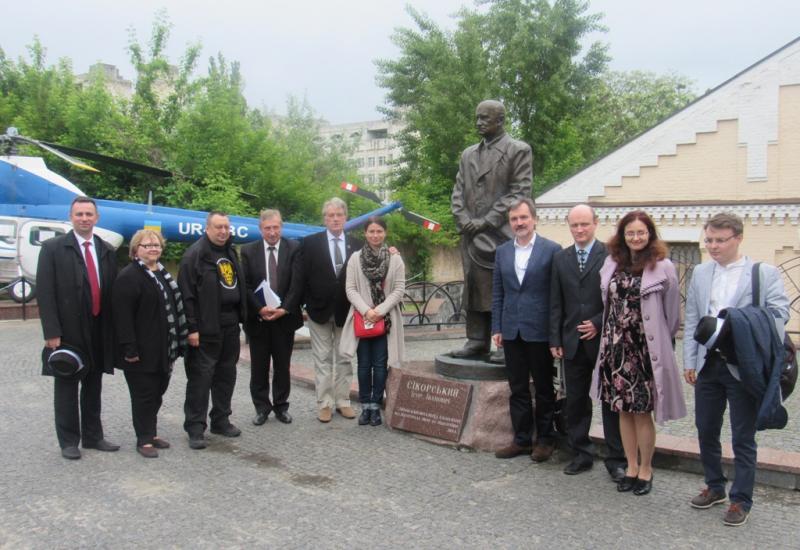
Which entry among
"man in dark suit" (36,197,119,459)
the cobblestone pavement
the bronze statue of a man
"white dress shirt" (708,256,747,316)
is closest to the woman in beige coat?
the cobblestone pavement

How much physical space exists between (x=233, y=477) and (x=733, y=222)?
3.49 meters

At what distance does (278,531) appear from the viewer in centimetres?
403

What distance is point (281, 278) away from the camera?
20.6 feet

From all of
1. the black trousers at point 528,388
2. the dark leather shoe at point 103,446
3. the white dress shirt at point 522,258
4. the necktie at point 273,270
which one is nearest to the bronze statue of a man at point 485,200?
the white dress shirt at point 522,258

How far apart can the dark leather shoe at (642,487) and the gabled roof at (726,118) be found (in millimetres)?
13247

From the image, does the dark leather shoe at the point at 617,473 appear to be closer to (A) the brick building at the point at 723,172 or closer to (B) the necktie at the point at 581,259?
(B) the necktie at the point at 581,259

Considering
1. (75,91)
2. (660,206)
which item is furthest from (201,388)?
(75,91)

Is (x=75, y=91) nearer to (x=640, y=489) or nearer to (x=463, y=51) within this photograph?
(x=463, y=51)

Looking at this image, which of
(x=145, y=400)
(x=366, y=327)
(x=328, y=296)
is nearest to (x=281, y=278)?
(x=328, y=296)

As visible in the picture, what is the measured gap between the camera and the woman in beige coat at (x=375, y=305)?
20.1 feet

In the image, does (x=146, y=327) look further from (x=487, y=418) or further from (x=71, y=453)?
(x=487, y=418)

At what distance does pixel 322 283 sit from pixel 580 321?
7.81 ft

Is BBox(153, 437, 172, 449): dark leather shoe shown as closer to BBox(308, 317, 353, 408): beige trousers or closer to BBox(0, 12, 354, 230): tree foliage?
BBox(308, 317, 353, 408): beige trousers

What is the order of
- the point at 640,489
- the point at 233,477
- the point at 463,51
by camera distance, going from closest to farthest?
the point at 640,489, the point at 233,477, the point at 463,51
